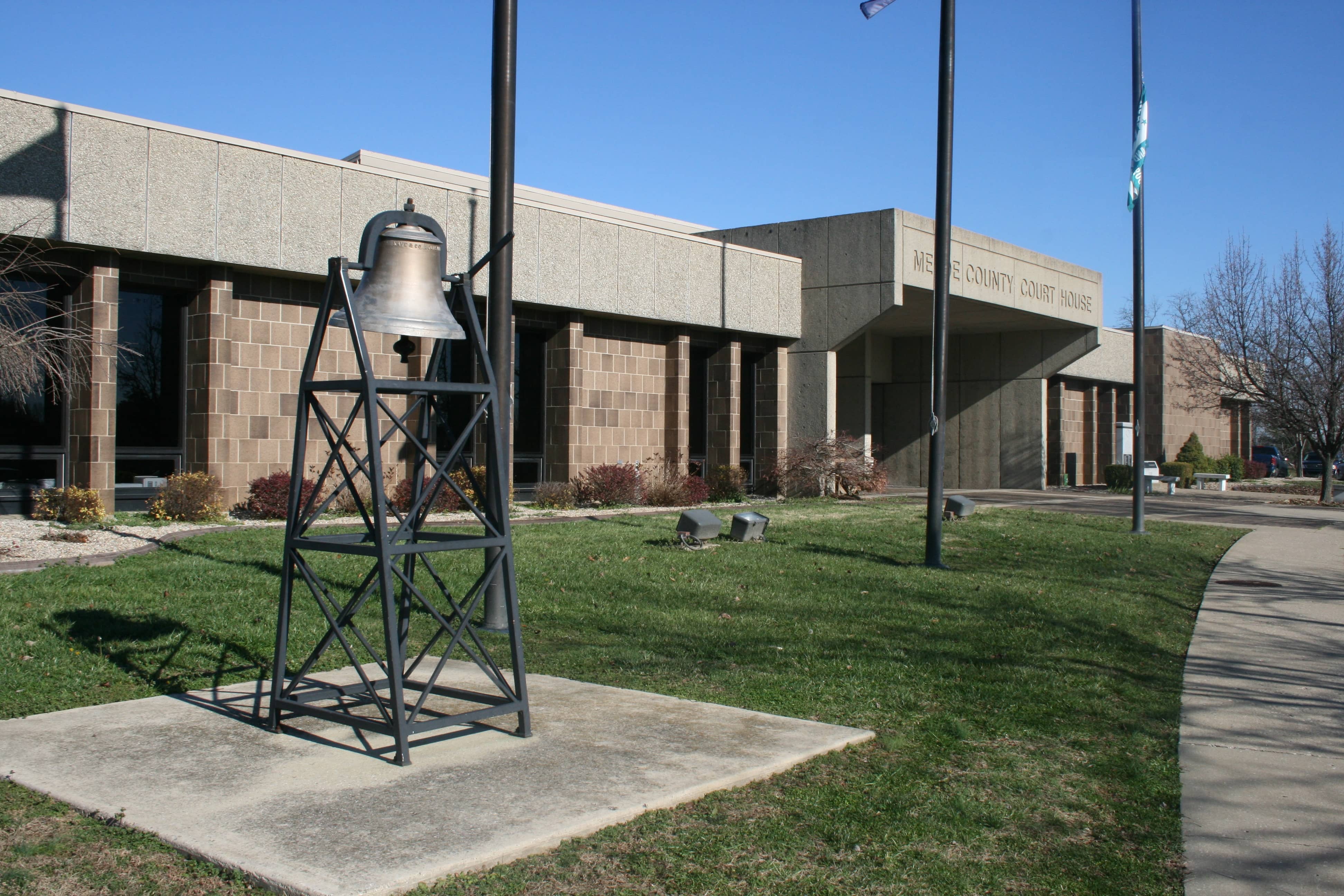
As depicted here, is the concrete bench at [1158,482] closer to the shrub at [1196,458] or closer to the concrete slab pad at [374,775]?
the shrub at [1196,458]

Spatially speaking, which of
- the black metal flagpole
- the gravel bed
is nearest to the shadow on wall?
the gravel bed

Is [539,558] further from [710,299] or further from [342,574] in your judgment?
[710,299]

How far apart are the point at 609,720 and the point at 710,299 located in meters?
18.7

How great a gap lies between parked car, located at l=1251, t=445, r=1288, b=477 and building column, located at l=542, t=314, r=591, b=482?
160ft

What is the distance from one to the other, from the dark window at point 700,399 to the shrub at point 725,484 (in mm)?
1544

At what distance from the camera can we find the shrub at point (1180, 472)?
37875 millimetres

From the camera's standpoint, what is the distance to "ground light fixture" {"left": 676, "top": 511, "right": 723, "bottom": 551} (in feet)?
45.4

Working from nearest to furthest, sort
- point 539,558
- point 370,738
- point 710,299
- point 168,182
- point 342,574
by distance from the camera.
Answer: point 370,738, point 342,574, point 539,558, point 168,182, point 710,299

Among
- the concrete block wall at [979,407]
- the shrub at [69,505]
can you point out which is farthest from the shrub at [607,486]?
the concrete block wall at [979,407]

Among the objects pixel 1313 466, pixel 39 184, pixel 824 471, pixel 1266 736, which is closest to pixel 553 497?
pixel 824 471

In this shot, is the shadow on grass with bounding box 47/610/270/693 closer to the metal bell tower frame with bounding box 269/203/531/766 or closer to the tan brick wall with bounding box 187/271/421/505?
the metal bell tower frame with bounding box 269/203/531/766

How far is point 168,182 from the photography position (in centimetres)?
1562

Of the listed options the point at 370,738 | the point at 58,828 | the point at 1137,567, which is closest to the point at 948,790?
the point at 370,738

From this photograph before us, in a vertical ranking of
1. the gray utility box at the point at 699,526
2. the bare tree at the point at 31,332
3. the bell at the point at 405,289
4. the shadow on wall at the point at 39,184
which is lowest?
the gray utility box at the point at 699,526
